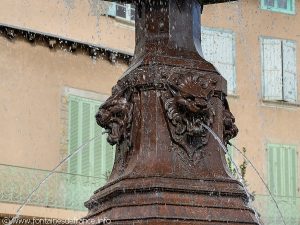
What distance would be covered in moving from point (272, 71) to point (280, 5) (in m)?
1.81

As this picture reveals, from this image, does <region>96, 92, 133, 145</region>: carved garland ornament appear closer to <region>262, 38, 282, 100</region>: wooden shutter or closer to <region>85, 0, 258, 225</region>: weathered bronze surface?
<region>85, 0, 258, 225</region>: weathered bronze surface

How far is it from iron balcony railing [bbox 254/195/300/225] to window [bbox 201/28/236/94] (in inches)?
103

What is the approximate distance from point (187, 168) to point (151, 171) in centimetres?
27

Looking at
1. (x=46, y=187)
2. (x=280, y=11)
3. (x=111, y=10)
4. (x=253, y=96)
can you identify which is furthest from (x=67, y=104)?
(x=280, y=11)

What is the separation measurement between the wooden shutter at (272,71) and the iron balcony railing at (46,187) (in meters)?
5.38

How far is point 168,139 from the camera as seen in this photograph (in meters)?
7.47

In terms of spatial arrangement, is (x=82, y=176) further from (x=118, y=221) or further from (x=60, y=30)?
(x=118, y=221)

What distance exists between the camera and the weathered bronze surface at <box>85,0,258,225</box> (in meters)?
7.16

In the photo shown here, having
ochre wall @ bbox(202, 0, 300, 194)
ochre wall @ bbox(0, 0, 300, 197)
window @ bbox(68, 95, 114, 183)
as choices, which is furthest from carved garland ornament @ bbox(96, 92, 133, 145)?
ochre wall @ bbox(202, 0, 300, 194)

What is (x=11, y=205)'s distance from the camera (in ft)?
64.3

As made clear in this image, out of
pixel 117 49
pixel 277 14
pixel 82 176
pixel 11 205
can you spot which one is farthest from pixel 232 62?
pixel 11 205

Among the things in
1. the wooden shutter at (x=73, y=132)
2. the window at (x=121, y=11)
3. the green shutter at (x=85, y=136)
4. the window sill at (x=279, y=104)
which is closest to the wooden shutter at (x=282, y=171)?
the window sill at (x=279, y=104)

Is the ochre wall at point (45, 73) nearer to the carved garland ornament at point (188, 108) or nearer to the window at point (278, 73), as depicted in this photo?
the window at point (278, 73)

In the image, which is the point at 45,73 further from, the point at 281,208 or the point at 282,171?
the point at 281,208
